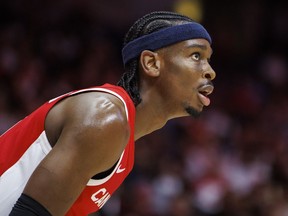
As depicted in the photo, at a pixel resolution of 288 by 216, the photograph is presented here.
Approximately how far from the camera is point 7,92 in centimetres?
714

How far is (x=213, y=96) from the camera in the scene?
934cm

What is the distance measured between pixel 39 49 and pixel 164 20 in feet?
17.3

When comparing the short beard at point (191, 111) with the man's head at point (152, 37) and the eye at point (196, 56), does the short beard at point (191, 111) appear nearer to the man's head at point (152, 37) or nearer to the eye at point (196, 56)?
the man's head at point (152, 37)

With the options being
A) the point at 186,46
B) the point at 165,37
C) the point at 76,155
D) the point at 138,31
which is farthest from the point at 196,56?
the point at 76,155

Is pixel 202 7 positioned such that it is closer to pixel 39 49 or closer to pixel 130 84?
pixel 39 49

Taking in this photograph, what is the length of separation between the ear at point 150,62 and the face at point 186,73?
2cm

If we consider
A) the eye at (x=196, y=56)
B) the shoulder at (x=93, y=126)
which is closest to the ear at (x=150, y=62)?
the eye at (x=196, y=56)

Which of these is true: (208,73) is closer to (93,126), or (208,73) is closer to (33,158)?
(93,126)

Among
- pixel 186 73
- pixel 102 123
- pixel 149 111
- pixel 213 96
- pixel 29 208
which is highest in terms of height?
pixel 102 123

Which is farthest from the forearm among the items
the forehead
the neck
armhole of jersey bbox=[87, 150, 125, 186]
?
the forehead

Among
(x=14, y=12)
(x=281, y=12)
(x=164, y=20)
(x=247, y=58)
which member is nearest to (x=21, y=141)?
(x=164, y=20)

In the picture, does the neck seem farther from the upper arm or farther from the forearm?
the forearm

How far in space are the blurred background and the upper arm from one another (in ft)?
12.4

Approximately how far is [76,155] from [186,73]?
79cm
